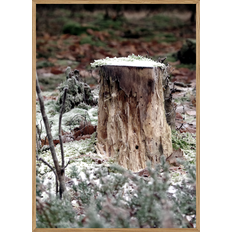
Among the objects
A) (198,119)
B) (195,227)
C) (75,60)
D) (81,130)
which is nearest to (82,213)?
(195,227)

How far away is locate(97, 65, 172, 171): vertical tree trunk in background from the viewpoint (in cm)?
195

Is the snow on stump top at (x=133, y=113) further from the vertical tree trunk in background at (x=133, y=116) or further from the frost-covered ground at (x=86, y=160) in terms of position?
the frost-covered ground at (x=86, y=160)

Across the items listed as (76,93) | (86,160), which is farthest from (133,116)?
(76,93)

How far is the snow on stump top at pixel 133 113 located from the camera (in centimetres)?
195

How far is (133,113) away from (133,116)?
0.07 feet

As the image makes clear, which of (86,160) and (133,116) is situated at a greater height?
(133,116)

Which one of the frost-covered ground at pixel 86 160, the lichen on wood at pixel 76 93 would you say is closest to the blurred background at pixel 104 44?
the lichen on wood at pixel 76 93

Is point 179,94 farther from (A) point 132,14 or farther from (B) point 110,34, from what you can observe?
(B) point 110,34

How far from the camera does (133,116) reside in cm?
197

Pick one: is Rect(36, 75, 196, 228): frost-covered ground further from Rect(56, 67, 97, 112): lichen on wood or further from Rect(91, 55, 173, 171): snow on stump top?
Rect(56, 67, 97, 112): lichen on wood

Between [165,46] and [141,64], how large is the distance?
3.67 metres

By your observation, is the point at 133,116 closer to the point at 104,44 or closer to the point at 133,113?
the point at 133,113

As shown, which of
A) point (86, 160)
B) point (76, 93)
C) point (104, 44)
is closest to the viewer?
point (86, 160)
